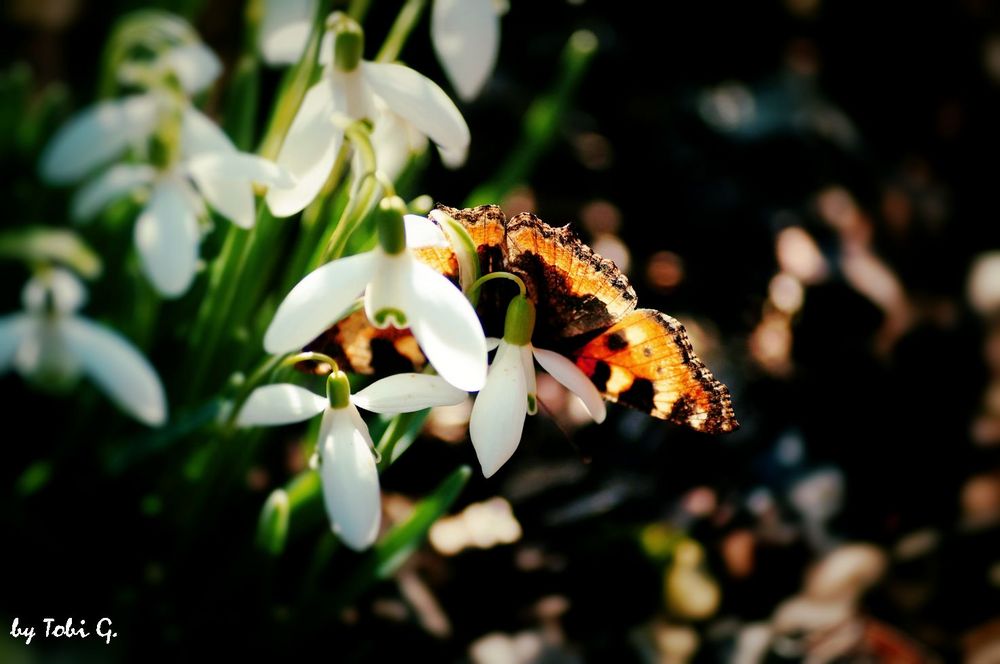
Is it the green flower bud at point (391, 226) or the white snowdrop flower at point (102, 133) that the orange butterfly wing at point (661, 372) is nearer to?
the green flower bud at point (391, 226)

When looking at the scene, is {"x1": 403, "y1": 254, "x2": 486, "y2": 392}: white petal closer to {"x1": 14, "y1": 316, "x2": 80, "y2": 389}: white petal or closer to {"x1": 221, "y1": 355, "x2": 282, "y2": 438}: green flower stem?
{"x1": 221, "y1": 355, "x2": 282, "y2": 438}: green flower stem

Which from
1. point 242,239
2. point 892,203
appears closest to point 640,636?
point 242,239

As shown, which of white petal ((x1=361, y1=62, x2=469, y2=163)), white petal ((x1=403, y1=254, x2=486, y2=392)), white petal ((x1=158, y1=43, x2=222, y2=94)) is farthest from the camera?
white petal ((x1=158, y1=43, x2=222, y2=94))

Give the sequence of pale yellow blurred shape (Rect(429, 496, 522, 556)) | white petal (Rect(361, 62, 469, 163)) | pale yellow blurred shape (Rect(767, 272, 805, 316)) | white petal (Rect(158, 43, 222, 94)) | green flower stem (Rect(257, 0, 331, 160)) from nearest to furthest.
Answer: white petal (Rect(361, 62, 469, 163)) < green flower stem (Rect(257, 0, 331, 160)) < white petal (Rect(158, 43, 222, 94)) < pale yellow blurred shape (Rect(429, 496, 522, 556)) < pale yellow blurred shape (Rect(767, 272, 805, 316))

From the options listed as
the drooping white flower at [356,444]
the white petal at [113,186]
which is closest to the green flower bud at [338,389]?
the drooping white flower at [356,444]

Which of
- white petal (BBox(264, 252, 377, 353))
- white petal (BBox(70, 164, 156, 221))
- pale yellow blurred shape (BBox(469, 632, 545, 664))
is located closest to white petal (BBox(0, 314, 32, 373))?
white petal (BBox(70, 164, 156, 221))

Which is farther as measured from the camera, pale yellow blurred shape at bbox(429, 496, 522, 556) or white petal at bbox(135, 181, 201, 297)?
pale yellow blurred shape at bbox(429, 496, 522, 556)
